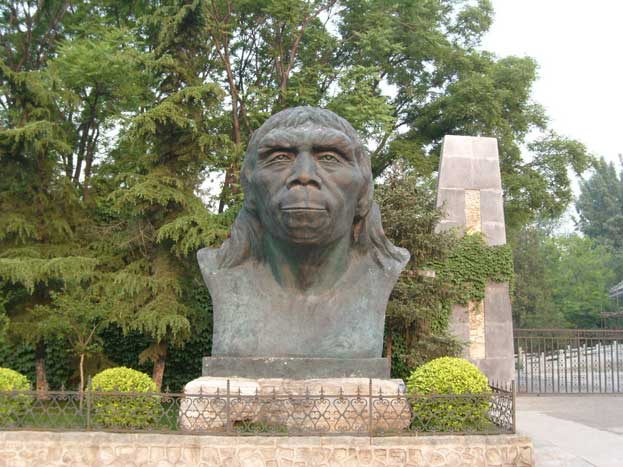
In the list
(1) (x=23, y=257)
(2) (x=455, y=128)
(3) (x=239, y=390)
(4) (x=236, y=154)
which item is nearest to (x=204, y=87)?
(4) (x=236, y=154)

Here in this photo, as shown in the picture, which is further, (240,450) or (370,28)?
(370,28)

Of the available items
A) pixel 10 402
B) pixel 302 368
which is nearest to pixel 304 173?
pixel 302 368

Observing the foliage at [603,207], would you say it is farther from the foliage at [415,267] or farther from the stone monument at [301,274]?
the stone monument at [301,274]

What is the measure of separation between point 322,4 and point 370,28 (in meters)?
1.38

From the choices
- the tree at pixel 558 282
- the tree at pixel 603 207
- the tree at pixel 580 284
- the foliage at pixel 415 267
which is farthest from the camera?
the tree at pixel 603 207

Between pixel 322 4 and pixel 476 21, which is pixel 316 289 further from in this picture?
pixel 476 21

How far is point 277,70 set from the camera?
51.5 ft

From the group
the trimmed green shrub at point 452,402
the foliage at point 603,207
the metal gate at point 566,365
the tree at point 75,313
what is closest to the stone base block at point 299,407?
the trimmed green shrub at point 452,402

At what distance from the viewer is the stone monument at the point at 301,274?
536 cm

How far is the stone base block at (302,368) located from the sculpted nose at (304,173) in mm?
1569

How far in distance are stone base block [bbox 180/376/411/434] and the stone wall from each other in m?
0.19

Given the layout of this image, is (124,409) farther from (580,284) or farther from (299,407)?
(580,284)

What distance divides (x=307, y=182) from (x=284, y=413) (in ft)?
6.52

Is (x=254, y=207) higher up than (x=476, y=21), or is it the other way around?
(x=476, y=21)
